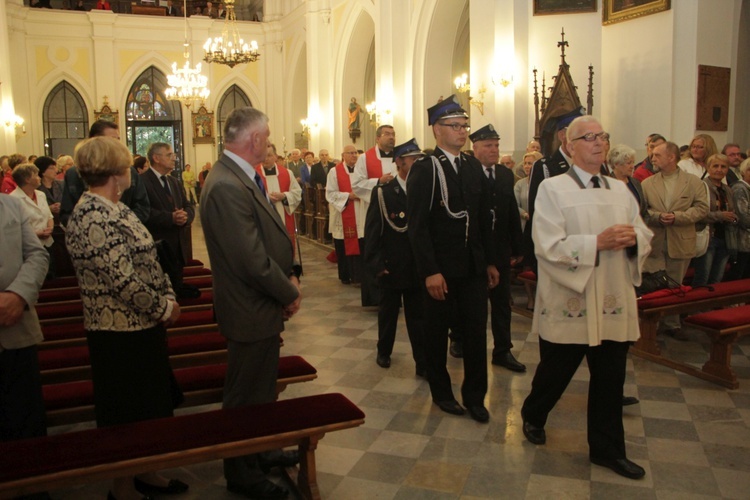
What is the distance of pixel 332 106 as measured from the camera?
63.9 ft

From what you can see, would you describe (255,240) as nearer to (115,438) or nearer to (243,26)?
(115,438)

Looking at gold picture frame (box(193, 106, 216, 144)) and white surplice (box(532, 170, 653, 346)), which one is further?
gold picture frame (box(193, 106, 216, 144))

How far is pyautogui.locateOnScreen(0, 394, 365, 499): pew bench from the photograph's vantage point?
7.82 feet

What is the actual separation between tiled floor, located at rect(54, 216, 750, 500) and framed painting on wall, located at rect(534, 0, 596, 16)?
797cm

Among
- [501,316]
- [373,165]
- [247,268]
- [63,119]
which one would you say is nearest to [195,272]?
[373,165]

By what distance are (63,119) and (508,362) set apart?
20952mm

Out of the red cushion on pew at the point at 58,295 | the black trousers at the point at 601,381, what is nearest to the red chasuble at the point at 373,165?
the red cushion on pew at the point at 58,295

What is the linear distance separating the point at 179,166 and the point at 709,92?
59.7ft

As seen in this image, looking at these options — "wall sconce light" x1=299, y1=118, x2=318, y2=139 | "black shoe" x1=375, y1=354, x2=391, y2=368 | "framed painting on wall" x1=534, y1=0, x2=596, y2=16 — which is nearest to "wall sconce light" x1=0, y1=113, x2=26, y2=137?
"wall sconce light" x1=299, y1=118, x2=318, y2=139

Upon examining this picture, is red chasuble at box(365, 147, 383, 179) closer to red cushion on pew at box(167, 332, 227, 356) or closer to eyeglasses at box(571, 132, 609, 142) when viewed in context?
red cushion on pew at box(167, 332, 227, 356)

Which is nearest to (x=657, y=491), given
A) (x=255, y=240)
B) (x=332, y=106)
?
(x=255, y=240)

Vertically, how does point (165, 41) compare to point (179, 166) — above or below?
above

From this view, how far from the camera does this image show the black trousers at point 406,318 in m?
4.77

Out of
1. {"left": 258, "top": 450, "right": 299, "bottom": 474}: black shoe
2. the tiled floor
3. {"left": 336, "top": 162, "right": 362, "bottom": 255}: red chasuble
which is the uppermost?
{"left": 336, "top": 162, "right": 362, "bottom": 255}: red chasuble
